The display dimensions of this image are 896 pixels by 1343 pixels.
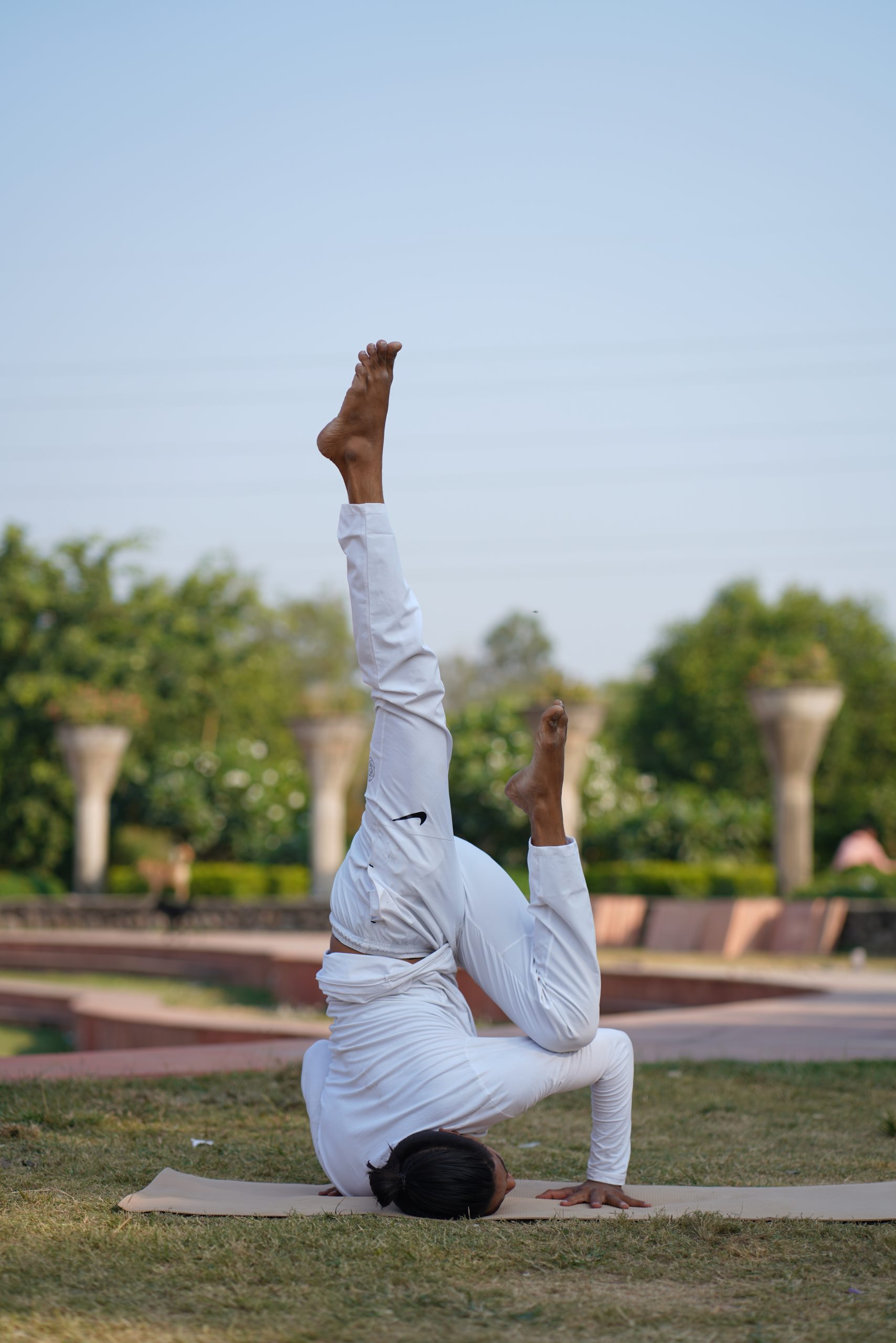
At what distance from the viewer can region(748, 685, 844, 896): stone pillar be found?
16172 mm

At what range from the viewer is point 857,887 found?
14.6 m

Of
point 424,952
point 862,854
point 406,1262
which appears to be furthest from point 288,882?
point 406,1262

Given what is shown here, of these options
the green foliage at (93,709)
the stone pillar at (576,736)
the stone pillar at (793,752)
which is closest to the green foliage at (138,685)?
Answer: the green foliage at (93,709)

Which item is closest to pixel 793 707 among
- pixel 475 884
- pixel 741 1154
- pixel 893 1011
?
pixel 893 1011

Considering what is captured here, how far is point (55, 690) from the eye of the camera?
88.4 feet

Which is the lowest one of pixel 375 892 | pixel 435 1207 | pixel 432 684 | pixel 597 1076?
pixel 435 1207

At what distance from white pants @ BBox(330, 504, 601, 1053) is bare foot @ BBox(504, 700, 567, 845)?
0.07 metres

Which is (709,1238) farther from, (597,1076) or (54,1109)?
(54,1109)

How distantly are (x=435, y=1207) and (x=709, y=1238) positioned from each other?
67 centimetres

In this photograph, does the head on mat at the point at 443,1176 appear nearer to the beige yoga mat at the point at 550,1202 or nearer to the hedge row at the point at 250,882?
the beige yoga mat at the point at 550,1202

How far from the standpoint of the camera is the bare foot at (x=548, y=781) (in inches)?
137

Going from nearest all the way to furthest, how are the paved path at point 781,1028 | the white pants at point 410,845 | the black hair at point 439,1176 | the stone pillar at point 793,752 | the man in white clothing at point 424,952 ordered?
1. the black hair at point 439,1176
2. the man in white clothing at point 424,952
3. the white pants at point 410,845
4. the paved path at point 781,1028
5. the stone pillar at point 793,752

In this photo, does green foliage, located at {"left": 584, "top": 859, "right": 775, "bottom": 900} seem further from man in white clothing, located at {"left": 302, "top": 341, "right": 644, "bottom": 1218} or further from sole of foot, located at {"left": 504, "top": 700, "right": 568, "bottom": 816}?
sole of foot, located at {"left": 504, "top": 700, "right": 568, "bottom": 816}

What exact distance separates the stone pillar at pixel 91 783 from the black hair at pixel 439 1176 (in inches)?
774
